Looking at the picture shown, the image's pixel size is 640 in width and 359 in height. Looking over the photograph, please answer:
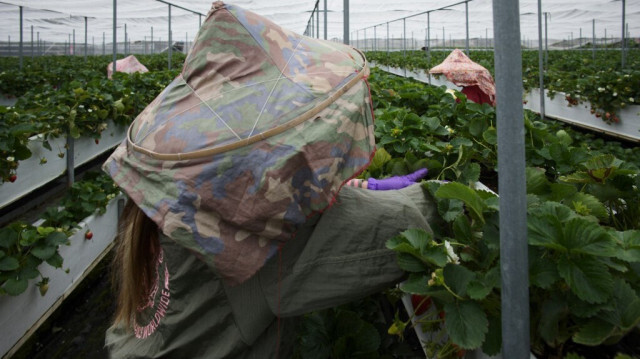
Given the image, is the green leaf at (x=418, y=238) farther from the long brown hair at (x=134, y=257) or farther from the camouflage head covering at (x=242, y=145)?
the long brown hair at (x=134, y=257)

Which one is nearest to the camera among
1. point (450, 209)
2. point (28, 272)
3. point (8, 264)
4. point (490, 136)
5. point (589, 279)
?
point (589, 279)

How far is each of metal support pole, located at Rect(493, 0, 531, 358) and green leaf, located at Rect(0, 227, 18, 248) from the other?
7.82 feet

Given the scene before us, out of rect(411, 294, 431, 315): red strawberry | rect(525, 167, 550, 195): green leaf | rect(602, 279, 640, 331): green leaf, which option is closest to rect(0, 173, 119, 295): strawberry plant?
rect(411, 294, 431, 315): red strawberry

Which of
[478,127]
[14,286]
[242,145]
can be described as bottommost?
[14,286]

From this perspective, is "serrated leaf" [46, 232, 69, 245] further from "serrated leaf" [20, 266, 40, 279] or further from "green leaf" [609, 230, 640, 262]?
"green leaf" [609, 230, 640, 262]

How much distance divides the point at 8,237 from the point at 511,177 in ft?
8.06

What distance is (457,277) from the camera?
3.10 ft

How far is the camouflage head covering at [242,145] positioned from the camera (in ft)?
3.17

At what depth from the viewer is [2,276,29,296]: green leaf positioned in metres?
2.15

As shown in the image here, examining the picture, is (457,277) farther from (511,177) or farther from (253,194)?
(253,194)

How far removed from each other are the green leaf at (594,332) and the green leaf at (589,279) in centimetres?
4

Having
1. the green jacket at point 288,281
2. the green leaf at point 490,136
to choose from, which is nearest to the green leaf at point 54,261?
the green jacket at point 288,281

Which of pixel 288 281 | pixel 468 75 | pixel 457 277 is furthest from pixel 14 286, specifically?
pixel 468 75

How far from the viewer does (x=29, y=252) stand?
2371 millimetres
